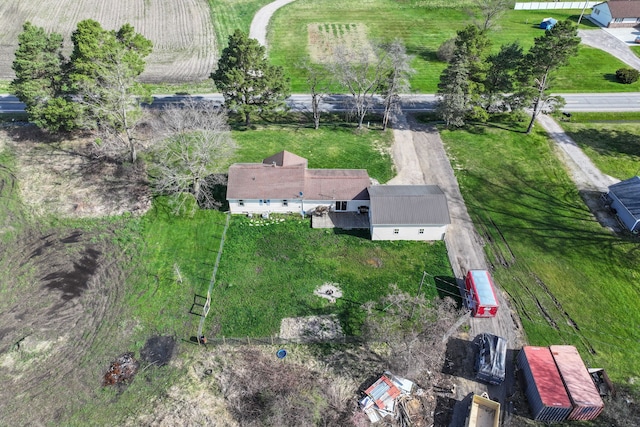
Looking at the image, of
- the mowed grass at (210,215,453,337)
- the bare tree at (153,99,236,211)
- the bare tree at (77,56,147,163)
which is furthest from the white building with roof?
the bare tree at (77,56,147,163)

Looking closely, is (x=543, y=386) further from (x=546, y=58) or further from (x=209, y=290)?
(x=546, y=58)

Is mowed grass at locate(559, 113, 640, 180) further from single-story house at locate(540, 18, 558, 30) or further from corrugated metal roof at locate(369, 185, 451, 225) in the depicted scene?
single-story house at locate(540, 18, 558, 30)

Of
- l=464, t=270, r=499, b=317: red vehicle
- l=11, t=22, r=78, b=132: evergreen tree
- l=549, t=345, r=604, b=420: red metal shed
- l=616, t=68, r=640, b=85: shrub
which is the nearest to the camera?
l=549, t=345, r=604, b=420: red metal shed

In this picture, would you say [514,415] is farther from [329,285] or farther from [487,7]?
[487,7]

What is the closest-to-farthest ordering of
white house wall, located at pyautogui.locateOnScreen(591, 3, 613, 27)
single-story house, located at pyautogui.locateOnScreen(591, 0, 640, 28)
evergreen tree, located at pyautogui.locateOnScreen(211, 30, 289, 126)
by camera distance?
1. evergreen tree, located at pyautogui.locateOnScreen(211, 30, 289, 126)
2. single-story house, located at pyautogui.locateOnScreen(591, 0, 640, 28)
3. white house wall, located at pyautogui.locateOnScreen(591, 3, 613, 27)

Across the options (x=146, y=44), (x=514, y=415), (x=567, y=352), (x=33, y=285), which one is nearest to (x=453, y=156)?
(x=567, y=352)

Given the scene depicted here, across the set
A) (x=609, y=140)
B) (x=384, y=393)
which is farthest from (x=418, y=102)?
(x=384, y=393)
